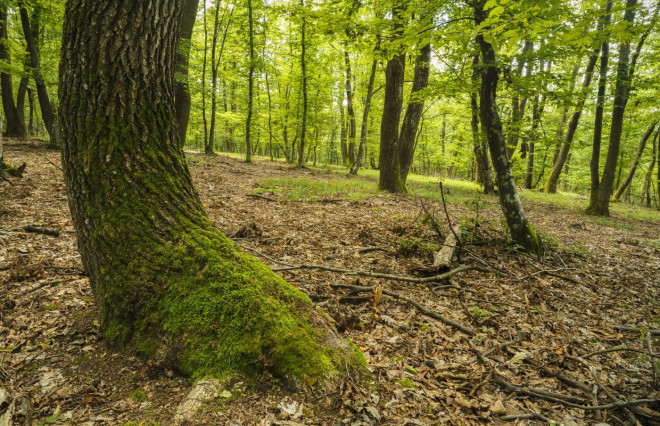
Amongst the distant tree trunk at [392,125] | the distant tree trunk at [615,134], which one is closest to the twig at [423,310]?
the distant tree trunk at [392,125]

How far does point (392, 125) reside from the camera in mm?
10266

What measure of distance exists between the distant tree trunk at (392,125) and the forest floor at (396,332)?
463 centimetres

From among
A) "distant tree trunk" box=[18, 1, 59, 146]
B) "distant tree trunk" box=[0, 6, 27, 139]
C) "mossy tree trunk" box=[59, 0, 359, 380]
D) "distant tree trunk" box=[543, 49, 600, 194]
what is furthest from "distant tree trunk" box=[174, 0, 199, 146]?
"distant tree trunk" box=[543, 49, 600, 194]

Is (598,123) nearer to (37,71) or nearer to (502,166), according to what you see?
(502,166)

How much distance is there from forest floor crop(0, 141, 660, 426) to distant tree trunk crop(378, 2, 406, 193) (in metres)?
4.63

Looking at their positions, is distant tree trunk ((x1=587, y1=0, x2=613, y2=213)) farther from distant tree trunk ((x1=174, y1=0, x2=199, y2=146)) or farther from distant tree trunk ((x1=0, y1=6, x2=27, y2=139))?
distant tree trunk ((x1=0, y1=6, x2=27, y2=139))

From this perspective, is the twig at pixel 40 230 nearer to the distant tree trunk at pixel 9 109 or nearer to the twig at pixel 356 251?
the twig at pixel 356 251

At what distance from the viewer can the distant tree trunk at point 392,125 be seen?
998cm

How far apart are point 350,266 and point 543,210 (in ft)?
38.3

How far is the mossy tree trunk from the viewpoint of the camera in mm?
2160

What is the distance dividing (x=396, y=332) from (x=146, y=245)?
2.54 metres

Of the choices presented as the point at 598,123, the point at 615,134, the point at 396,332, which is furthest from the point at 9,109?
the point at 615,134

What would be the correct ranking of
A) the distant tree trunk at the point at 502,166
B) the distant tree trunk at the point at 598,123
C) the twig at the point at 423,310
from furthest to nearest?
the distant tree trunk at the point at 598,123
the distant tree trunk at the point at 502,166
the twig at the point at 423,310

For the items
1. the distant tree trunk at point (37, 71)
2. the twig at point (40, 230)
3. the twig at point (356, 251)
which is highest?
the distant tree trunk at point (37, 71)
